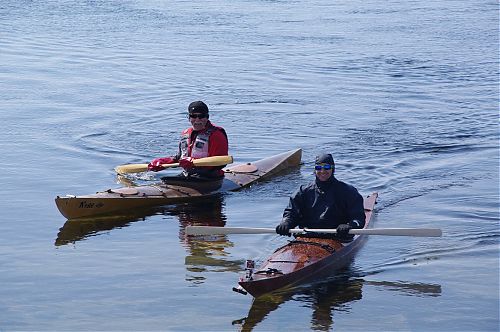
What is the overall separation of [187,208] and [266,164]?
8.00 ft

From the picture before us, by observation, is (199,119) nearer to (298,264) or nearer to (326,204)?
(326,204)

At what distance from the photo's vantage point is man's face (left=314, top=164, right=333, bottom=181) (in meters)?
11.3

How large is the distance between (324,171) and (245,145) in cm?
843

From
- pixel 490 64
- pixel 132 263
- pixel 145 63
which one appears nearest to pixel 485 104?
pixel 490 64

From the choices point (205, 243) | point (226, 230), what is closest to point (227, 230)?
point (226, 230)

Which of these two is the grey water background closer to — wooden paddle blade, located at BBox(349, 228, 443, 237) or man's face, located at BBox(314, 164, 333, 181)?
wooden paddle blade, located at BBox(349, 228, 443, 237)

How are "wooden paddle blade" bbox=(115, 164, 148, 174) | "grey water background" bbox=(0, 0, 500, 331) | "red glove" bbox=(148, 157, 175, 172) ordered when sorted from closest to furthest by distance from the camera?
"grey water background" bbox=(0, 0, 500, 331), "red glove" bbox=(148, 157, 175, 172), "wooden paddle blade" bbox=(115, 164, 148, 174)

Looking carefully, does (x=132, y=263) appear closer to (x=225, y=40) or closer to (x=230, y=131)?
(x=230, y=131)

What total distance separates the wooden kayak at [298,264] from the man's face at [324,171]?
0.73 metres

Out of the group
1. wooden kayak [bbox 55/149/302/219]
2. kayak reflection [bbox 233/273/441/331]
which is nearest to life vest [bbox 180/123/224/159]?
wooden kayak [bbox 55/149/302/219]

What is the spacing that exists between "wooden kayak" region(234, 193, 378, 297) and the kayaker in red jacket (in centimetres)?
365

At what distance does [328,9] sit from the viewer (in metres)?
40.4

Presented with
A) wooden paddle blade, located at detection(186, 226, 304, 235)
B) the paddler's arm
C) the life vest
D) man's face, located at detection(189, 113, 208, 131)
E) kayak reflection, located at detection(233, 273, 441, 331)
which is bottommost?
kayak reflection, located at detection(233, 273, 441, 331)

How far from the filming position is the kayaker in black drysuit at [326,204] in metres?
11.3
